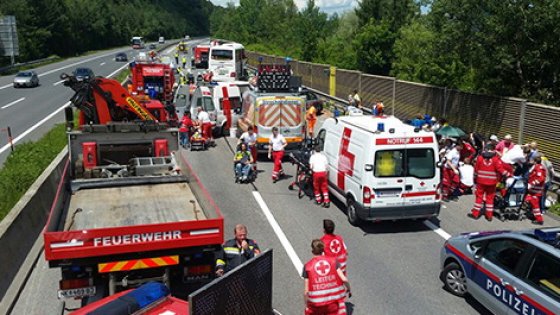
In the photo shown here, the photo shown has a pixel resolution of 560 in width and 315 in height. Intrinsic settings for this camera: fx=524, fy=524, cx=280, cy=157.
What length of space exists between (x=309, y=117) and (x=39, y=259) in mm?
14522

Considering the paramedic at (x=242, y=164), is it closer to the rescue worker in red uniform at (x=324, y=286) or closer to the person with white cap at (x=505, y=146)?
the person with white cap at (x=505, y=146)

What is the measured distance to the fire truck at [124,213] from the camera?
23.8 ft

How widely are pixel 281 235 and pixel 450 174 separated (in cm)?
576

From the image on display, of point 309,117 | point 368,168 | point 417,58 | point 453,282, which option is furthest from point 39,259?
point 417,58

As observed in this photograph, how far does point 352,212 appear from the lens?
483 inches

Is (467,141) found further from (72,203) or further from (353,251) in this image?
(72,203)

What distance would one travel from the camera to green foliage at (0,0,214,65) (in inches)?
3005

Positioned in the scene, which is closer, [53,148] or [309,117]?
[53,148]

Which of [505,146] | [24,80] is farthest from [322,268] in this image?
[24,80]

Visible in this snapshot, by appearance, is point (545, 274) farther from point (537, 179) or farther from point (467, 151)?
point (467, 151)

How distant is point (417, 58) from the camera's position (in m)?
32.7

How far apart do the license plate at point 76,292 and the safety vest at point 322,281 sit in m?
3.11

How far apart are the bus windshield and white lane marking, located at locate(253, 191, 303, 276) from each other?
30.2 m

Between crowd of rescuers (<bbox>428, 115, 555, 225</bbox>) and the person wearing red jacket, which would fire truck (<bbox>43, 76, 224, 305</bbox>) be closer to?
crowd of rescuers (<bbox>428, 115, 555, 225</bbox>)
